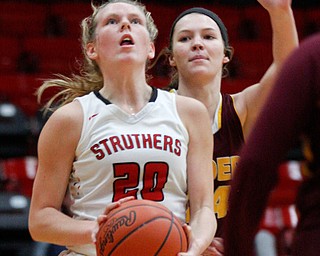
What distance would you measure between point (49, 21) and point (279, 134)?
29.2ft

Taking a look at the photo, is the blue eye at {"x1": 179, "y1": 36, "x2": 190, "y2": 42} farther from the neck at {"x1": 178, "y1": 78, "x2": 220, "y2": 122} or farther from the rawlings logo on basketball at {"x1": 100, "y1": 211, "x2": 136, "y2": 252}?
the rawlings logo on basketball at {"x1": 100, "y1": 211, "x2": 136, "y2": 252}

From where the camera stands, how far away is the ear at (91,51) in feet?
10.5

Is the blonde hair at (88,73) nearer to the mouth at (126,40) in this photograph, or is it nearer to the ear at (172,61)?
the mouth at (126,40)

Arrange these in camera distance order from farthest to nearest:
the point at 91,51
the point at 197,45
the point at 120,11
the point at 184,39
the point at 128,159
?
the point at 184,39 < the point at 197,45 < the point at 91,51 < the point at 120,11 < the point at 128,159

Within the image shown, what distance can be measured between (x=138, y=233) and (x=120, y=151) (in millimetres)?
456

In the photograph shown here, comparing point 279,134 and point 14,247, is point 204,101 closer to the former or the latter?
point 279,134

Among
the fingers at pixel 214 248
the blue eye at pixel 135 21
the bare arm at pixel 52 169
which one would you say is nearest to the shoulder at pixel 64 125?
the bare arm at pixel 52 169

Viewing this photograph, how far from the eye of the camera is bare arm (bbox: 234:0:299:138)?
120 inches

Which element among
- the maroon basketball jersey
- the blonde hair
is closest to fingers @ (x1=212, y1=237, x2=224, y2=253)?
the maroon basketball jersey

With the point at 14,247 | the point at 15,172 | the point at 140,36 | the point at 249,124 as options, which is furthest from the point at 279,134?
the point at 15,172

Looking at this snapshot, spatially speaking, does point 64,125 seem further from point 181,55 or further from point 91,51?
point 181,55

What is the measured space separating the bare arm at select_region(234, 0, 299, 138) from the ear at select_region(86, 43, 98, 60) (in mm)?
688

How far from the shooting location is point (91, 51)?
3.23 metres

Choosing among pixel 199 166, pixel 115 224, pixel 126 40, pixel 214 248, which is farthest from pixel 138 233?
pixel 126 40
